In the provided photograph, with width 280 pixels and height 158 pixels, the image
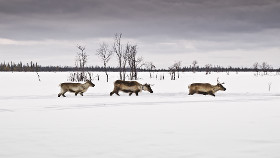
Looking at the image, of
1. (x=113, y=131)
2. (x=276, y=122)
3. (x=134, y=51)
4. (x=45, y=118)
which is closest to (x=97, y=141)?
(x=113, y=131)

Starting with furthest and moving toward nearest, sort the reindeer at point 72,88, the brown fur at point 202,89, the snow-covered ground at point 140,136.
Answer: the brown fur at point 202,89
the reindeer at point 72,88
the snow-covered ground at point 140,136

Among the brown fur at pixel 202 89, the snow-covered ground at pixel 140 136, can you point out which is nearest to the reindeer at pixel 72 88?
the brown fur at pixel 202 89

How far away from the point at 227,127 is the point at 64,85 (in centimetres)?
1410

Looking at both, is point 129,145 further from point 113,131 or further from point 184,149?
point 113,131

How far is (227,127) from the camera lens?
868cm

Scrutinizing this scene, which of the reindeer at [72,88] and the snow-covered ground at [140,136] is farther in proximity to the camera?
the reindeer at [72,88]

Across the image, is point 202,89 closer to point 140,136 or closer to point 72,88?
point 72,88

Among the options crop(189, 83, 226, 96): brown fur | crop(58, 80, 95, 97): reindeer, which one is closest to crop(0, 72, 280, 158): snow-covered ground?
crop(58, 80, 95, 97): reindeer

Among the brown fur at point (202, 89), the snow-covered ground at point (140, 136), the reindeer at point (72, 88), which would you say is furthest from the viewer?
the brown fur at point (202, 89)

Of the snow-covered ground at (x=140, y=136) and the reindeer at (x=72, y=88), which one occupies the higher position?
the reindeer at (x=72, y=88)

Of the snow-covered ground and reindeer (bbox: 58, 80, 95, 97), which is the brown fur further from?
the snow-covered ground

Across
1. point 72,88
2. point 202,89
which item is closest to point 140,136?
point 72,88

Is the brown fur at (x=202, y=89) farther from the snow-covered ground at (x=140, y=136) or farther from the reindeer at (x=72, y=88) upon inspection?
the snow-covered ground at (x=140, y=136)

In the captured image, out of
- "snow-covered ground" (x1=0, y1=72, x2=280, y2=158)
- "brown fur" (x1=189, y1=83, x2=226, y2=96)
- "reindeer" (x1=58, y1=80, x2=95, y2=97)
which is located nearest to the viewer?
"snow-covered ground" (x1=0, y1=72, x2=280, y2=158)
